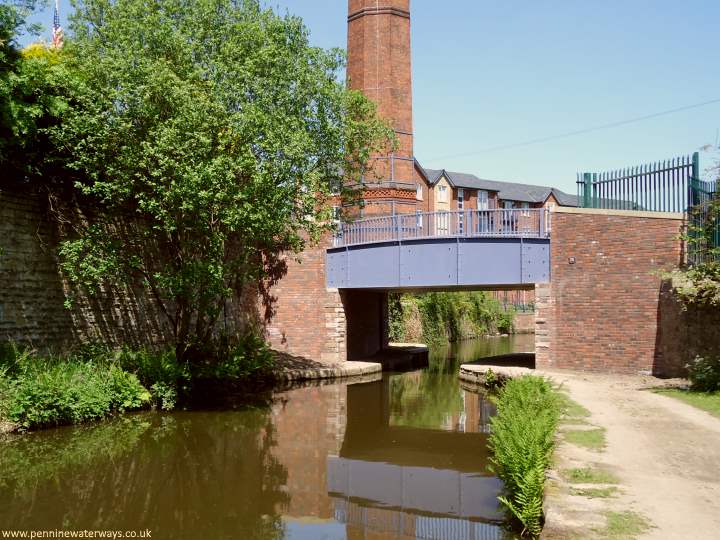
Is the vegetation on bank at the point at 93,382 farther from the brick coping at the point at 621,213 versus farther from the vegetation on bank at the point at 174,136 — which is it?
the brick coping at the point at 621,213

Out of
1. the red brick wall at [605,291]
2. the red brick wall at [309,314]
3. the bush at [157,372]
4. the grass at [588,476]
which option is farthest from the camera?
the red brick wall at [309,314]

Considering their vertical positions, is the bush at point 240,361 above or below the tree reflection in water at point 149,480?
above

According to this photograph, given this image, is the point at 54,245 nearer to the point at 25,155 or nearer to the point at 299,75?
the point at 25,155

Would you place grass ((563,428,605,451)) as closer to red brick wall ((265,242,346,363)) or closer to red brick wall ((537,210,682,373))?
red brick wall ((537,210,682,373))

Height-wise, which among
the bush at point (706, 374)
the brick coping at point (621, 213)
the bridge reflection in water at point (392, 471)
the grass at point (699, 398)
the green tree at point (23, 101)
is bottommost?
the bridge reflection in water at point (392, 471)

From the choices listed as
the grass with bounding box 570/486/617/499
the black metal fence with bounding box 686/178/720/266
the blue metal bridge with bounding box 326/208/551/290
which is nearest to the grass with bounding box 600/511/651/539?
the grass with bounding box 570/486/617/499

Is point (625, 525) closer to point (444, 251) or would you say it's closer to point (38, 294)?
point (38, 294)

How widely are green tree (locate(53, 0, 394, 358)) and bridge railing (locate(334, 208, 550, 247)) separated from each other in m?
4.59

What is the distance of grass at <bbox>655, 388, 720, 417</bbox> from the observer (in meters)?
10.9

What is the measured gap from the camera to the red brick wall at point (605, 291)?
15820 mm

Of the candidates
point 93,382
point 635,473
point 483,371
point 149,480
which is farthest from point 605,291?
point 149,480

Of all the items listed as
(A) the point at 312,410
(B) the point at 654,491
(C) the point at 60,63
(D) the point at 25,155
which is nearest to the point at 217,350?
(A) the point at 312,410

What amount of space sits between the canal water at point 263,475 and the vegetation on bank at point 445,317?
16235 millimetres

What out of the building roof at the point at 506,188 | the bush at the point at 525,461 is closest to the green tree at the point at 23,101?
A: the bush at the point at 525,461
